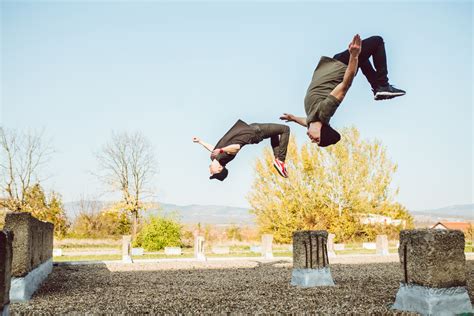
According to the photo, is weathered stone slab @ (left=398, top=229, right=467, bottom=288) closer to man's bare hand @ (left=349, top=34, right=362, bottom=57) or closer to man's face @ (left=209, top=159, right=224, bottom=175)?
man's face @ (left=209, top=159, right=224, bottom=175)

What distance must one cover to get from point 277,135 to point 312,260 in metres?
5.90

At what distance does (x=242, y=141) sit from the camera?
5789 millimetres

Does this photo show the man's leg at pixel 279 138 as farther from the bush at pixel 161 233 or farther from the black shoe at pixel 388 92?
the bush at pixel 161 233

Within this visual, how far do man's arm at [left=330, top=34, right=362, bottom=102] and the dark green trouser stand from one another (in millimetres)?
1282

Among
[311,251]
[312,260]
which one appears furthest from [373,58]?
[312,260]

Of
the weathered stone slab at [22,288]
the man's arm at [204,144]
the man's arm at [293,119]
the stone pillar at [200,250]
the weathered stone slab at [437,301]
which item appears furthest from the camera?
the stone pillar at [200,250]

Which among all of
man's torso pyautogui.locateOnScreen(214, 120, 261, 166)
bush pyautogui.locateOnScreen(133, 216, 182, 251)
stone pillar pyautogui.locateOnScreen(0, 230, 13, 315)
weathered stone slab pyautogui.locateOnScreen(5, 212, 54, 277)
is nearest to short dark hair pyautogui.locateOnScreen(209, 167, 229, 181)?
man's torso pyautogui.locateOnScreen(214, 120, 261, 166)

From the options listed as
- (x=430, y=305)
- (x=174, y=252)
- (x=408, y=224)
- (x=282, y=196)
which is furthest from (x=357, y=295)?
(x=408, y=224)

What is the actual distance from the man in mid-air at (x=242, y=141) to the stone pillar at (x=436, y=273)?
3085mm

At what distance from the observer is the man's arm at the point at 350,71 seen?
4.38 m

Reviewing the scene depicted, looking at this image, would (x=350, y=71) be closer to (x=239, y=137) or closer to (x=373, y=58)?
(x=373, y=58)

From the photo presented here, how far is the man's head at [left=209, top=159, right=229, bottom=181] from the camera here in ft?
19.6

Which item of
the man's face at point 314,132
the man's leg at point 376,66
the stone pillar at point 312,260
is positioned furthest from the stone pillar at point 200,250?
the man's leg at point 376,66

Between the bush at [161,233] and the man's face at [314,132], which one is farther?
the bush at [161,233]
